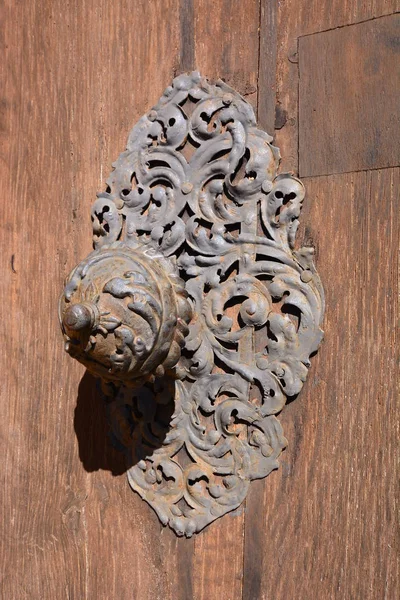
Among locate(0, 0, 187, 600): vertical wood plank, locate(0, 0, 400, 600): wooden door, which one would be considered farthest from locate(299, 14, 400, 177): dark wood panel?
locate(0, 0, 187, 600): vertical wood plank

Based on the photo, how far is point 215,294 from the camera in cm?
78

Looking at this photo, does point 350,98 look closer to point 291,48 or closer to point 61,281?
point 291,48

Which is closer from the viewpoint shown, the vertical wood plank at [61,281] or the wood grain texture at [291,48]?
the wood grain texture at [291,48]

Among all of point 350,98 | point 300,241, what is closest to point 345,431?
point 300,241

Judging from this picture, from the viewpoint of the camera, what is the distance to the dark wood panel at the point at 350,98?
69cm

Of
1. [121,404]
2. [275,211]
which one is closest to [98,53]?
[275,211]

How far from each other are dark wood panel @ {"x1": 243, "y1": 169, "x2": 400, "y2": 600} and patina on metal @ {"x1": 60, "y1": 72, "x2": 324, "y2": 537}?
0.07 ft

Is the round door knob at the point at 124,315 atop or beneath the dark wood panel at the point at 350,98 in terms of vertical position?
beneath

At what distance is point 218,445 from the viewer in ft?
2.55

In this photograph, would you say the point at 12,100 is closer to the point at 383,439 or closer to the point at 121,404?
the point at 121,404

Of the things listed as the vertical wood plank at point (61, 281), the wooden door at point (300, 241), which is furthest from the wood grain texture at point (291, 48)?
the vertical wood plank at point (61, 281)

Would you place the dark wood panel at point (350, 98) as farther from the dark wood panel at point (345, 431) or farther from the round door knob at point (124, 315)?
the round door knob at point (124, 315)

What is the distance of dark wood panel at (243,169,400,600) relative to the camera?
0.68 metres

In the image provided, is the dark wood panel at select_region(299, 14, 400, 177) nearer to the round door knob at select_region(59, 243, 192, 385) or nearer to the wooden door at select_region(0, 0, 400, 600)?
the wooden door at select_region(0, 0, 400, 600)
